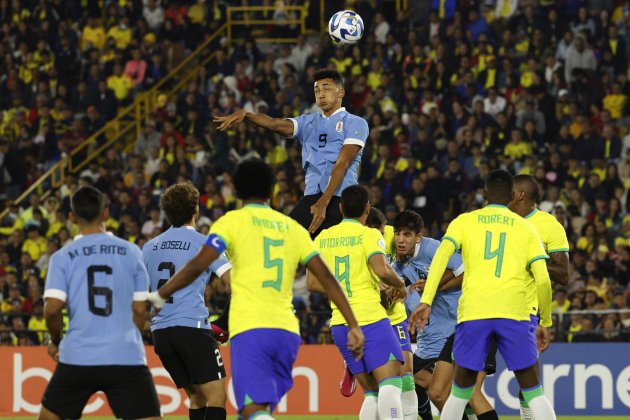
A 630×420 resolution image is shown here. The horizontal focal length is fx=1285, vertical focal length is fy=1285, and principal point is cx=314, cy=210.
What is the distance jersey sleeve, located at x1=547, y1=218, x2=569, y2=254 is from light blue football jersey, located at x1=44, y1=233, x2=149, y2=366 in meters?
4.31

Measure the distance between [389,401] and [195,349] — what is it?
1.58 meters

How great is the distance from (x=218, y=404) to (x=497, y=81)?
13.0 m

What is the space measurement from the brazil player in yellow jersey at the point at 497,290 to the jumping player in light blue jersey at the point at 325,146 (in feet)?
5.50

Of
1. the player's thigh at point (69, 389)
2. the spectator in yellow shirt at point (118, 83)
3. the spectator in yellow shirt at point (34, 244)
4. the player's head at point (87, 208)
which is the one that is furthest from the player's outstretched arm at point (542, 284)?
the spectator in yellow shirt at point (118, 83)

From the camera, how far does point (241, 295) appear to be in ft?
26.3

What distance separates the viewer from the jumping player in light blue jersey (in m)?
10.9

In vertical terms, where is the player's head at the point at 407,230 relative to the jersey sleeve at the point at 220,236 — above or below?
below

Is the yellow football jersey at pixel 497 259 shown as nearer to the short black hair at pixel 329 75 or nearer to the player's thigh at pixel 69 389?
the short black hair at pixel 329 75

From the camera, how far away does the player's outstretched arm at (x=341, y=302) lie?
7.85m

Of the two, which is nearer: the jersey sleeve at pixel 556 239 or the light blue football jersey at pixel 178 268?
the light blue football jersey at pixel 178 268

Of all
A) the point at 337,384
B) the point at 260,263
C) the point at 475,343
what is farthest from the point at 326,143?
the point at 337,384

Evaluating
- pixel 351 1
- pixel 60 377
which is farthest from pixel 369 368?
pixel 351 1

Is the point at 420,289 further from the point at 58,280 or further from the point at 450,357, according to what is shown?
the point at 58,280

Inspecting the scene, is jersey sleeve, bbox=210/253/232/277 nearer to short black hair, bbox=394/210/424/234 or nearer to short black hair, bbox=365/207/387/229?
short black hair, bbox=365/207/387/229
